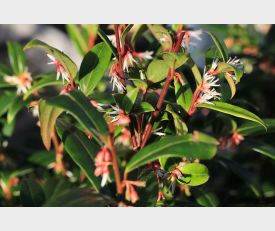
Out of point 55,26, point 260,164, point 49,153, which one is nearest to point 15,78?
point 49,153

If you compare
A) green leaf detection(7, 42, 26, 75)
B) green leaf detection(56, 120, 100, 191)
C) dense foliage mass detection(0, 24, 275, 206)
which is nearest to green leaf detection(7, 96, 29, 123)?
dense foliage mass detection(0, 24, 275, 206)

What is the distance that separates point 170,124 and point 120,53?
19cm

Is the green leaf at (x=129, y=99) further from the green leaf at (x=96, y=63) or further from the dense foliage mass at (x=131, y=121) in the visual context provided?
the green leaf at (x=96, y=63)

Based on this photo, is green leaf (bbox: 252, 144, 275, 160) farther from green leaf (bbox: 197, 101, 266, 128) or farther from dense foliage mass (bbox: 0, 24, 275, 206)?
green leaf (bbox: 197, 101, 266, 128)

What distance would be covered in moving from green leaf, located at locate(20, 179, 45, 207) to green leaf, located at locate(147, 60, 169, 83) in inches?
17.9

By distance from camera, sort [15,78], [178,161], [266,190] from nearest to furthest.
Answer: [178,161], [15,78], [266,190]

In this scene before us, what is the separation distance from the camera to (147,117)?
1123mm

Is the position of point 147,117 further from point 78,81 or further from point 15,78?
point 15,78

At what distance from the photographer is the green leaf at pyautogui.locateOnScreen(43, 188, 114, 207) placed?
83cm

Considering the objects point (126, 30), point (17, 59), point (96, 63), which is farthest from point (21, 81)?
point (126, 30)

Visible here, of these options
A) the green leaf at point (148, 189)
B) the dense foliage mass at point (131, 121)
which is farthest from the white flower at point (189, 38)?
the green leaf at point (148, 189)

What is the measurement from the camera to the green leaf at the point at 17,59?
5.81 feet

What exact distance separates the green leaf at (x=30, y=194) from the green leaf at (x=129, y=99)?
425mm

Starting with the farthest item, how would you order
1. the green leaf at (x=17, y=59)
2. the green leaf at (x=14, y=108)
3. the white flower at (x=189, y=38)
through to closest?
1. the green leaf at (x=17, y=59)
2. the green leaf at (x=14, y=108)
3. the white flower at (x=189, y=38)
